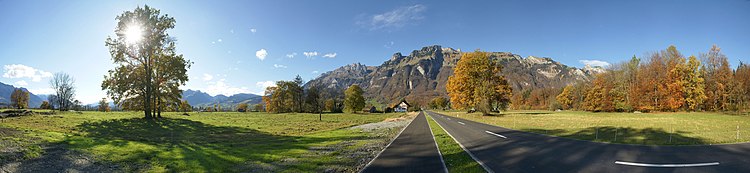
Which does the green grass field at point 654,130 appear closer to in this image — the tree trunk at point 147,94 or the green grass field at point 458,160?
the green grass field at point 458,160

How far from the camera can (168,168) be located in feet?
34.2

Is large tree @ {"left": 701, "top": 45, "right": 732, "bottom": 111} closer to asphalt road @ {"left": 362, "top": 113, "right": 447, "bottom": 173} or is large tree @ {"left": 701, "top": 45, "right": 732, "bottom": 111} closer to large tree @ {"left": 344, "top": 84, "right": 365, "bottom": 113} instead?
asphalt road @ {"left": 362, "top": 113, "right": 447, "bottom": 173}

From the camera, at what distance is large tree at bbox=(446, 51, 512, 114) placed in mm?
43125

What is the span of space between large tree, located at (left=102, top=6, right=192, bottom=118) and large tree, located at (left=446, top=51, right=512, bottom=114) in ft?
125

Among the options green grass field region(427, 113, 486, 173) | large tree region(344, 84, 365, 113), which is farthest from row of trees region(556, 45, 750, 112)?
large tree region(344, 84, 365, 113)

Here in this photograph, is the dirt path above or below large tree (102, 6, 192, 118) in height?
below

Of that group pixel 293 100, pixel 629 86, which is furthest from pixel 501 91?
pixel 293 100

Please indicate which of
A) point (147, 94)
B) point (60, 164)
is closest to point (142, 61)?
point (147, 94)

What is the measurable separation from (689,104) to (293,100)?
88.5 meters

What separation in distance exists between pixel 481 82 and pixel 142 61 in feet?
141

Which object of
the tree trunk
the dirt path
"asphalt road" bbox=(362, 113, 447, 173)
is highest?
the tree trunk

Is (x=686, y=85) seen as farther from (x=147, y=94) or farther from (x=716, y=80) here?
(x=147, y=94)

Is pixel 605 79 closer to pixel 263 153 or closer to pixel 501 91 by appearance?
pixel 501 91

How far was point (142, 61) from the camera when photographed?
3350cm
